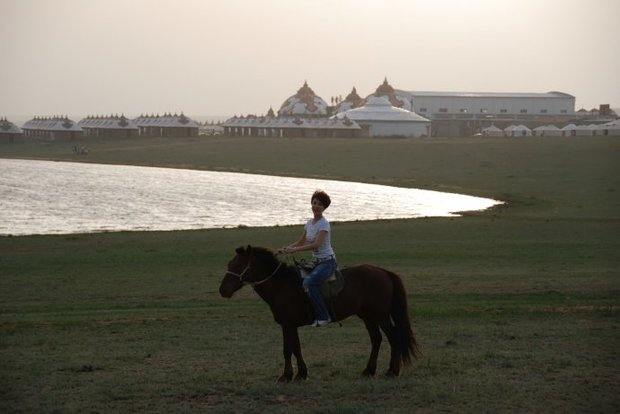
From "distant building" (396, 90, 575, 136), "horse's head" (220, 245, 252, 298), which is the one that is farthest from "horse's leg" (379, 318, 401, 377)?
Answer: "distant building" (396, 90, 575, 136)

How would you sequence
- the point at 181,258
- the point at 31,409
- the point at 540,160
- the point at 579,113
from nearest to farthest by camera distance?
the point at 31,409 → the point at 181,258 → the point at 540,160 → the point at 579,113

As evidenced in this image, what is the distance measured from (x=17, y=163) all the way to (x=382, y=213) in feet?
209

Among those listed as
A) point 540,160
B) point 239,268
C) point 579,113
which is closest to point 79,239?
point 239,268

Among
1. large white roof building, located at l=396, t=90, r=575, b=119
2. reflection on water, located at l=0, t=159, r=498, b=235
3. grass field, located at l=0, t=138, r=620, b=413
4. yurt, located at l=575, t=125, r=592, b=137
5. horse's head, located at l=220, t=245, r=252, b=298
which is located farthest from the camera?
large white roof building, located at l=396, t=90, r=575, b=119

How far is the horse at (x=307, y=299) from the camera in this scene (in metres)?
11.8

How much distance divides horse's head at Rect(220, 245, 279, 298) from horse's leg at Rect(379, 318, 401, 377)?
4.83 feet

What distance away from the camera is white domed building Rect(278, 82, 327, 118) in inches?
6424

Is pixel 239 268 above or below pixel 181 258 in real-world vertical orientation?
above

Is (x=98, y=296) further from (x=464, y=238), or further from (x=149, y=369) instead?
(x=464, y=238)

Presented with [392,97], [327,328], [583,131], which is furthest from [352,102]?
[327,328]

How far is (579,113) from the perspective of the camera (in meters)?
182

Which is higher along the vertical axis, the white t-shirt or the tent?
the tent

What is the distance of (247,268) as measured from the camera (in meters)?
11.8

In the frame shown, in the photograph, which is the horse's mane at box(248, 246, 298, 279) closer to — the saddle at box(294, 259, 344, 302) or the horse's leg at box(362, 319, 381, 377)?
the saddle at box(294, 259, 344, 302)
